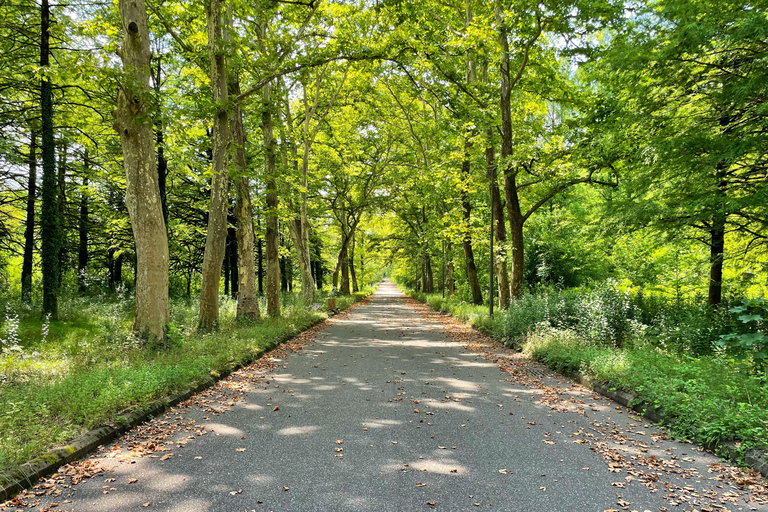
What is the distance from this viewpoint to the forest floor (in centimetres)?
311

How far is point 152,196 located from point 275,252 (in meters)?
6.94

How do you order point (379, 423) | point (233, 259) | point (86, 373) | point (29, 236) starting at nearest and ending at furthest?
point (379, 423) < point (86, 373) < point (29, 236) < point (233, 259)

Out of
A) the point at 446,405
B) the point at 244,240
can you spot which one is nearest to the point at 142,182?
the point at 244,240

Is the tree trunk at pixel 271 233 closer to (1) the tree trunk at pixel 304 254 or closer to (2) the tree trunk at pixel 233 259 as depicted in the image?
(1) the tree trunk at pixel 304 254

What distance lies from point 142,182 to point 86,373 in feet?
11.9

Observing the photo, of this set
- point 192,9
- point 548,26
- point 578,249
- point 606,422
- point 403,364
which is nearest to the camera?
point 606,422

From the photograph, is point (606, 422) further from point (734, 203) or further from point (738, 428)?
point (734, 203)

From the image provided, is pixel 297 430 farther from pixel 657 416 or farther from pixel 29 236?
pixel 29 236

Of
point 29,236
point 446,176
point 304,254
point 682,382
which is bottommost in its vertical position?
point 682,382

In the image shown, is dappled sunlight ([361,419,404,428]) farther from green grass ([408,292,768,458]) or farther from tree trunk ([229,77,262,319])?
tree trunk ([229,77,262,319])

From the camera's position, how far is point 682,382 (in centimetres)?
500

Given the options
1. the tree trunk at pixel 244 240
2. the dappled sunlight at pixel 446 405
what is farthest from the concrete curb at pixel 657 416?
the tree trunk at pixel 244 240

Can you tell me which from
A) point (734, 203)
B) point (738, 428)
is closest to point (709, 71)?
point (734, 203)

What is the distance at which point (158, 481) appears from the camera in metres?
3.36
